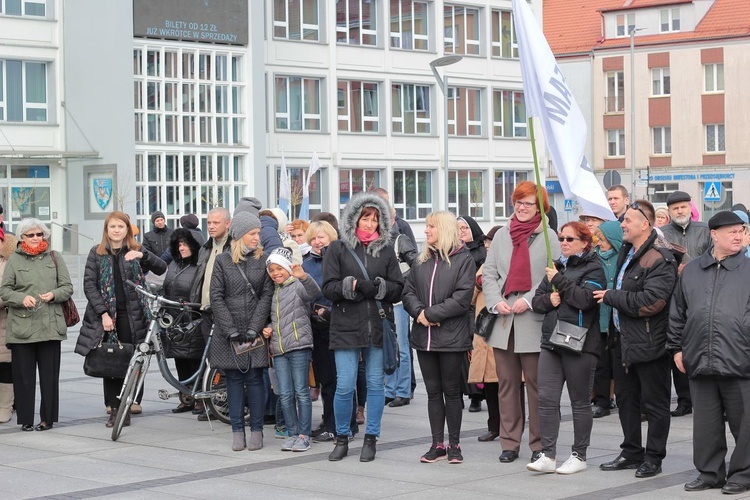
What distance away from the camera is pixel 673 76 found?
6706cm

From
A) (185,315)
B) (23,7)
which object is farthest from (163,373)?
(23,7)

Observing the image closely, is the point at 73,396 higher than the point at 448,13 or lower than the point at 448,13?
lower

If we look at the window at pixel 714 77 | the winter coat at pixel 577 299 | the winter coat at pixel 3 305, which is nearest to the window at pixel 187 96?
the window at pixel 714 77

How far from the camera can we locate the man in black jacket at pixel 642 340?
9.16 m

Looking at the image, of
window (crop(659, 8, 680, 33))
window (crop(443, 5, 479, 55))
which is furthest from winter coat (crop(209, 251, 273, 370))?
window (crop(659, 8, 680, 33))

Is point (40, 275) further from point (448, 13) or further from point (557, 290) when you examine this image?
point (448, 13)

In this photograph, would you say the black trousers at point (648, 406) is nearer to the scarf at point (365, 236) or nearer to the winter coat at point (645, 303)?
the winter coat at point (645, 303)

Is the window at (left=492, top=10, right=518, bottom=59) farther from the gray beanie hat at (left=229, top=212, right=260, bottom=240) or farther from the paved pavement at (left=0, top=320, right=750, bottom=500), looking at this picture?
the gray beanie hat at (left=229, top=212, right=260, bottom=240)

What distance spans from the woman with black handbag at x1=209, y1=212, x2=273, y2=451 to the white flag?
8.76 ft

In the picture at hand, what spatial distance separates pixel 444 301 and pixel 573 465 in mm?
1541

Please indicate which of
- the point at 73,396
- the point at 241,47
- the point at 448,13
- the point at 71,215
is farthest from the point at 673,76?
the point at 73,396

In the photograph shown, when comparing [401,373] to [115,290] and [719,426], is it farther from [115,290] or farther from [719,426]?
[719,426]

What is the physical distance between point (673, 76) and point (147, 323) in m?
58.1

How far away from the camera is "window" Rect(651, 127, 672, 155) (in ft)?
221
